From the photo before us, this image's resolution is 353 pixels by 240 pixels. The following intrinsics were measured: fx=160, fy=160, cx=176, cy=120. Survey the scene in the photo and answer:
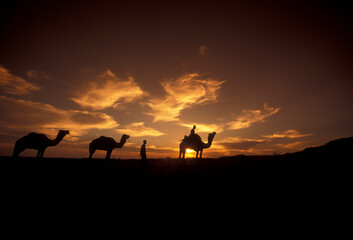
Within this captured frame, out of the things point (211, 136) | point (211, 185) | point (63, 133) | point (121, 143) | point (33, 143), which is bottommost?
point (211, 185)

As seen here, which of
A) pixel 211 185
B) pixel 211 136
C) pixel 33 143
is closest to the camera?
pixel 211 185

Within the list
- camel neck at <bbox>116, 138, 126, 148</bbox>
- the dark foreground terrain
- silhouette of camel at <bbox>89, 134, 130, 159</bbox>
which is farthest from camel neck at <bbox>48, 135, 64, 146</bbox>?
the dark foreground terrain

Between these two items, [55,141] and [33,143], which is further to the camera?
[55,141]

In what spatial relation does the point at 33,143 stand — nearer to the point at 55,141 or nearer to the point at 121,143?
the point at 55,141

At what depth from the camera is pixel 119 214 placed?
18.3 ft

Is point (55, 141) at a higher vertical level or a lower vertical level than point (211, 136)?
lower

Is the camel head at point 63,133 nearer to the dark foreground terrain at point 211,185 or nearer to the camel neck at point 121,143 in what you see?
the camel neck at point 121,143

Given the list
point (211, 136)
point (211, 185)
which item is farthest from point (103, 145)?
point (211, 185)

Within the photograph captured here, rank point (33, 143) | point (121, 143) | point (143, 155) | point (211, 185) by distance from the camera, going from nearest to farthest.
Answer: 1. point (211, 185)
2. point (143, 155)
3. point (33, 143)
4. point (121, 143)

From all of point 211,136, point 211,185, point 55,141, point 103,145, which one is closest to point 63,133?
point 55,141

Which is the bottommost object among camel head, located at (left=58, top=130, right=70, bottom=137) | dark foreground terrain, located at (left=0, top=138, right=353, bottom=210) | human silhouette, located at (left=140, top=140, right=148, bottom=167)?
dark foreground terrain, located at (left=0, top=138, right=353, bottom=210)

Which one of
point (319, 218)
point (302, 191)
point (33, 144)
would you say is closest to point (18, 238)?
point (319, 218)

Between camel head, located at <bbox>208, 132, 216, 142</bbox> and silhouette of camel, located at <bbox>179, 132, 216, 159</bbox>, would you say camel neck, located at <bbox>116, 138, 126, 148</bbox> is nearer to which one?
silhouette of camel, located at <bbox>179, 132, 216, 159</bbox>

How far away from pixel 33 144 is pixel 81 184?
10.4m
